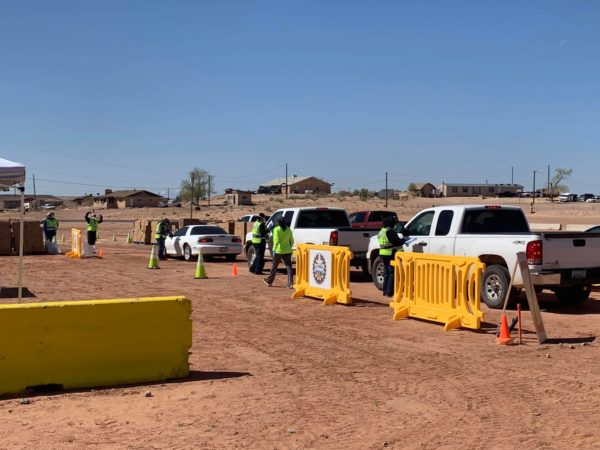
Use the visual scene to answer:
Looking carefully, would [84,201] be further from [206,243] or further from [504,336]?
[504,336]

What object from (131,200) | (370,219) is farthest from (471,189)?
(370,219)

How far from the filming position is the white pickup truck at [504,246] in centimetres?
1234

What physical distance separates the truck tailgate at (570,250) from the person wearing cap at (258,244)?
882cm

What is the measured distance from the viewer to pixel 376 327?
11.3 metres

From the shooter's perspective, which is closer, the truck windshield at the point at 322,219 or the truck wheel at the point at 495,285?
the truck wheel at the point at 495,285

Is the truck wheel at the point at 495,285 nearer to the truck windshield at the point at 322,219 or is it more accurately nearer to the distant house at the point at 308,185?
the truck windshield at the point at 322,219

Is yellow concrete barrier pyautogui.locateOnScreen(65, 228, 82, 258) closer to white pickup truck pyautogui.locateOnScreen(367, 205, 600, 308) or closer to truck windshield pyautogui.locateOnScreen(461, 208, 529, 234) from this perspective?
white pickup truck pyautogui.locateOnScreen(367, 205, 600, 308)

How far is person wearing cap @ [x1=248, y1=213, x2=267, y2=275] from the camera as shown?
19.5 metres

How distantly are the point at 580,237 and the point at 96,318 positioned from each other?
8.84 m

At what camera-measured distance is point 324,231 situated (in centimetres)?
1797

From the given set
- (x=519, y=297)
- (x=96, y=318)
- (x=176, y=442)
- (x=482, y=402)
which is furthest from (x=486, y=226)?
(x=176, y=442)

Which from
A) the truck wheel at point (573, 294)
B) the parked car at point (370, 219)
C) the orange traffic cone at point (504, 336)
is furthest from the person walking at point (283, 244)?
the parked car at point (370, 219)

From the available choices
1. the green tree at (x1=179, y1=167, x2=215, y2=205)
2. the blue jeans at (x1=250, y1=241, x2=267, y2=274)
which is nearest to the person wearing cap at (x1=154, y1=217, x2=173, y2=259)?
the blue jeans at (x1=250, y1=241, x2=267, y2=274)

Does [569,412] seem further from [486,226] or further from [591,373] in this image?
[486,226]
